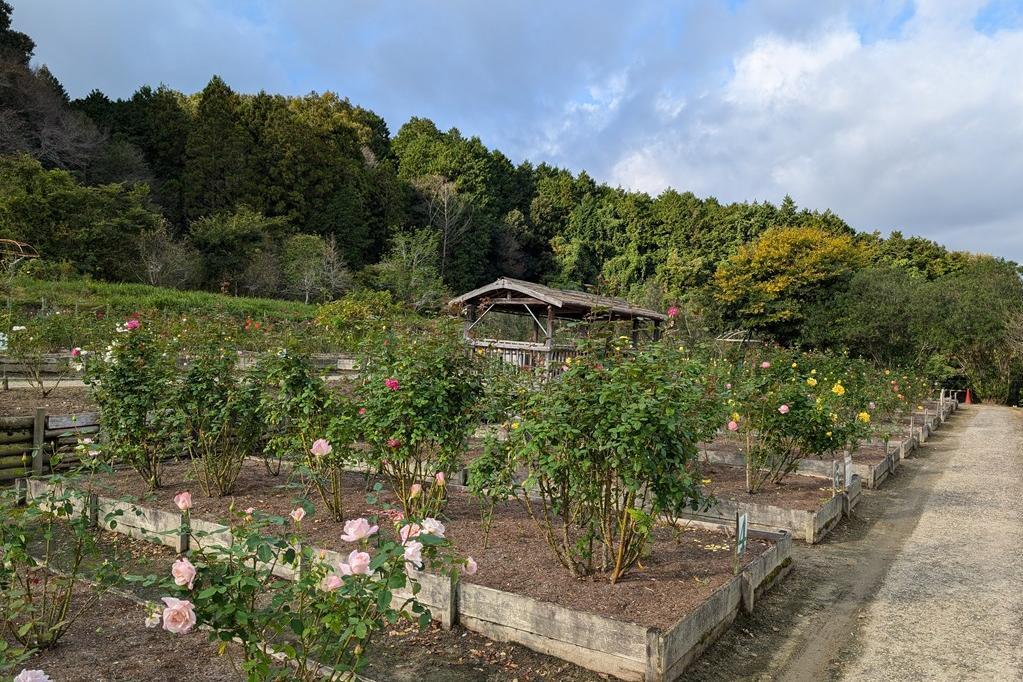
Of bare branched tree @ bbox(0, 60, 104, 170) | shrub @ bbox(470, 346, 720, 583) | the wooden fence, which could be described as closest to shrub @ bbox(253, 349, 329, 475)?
shrub @ bbox(470, 346, 720, 583)

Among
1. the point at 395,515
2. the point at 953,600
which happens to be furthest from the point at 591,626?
the point at 953,600

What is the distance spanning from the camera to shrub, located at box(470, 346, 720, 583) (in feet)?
11.6

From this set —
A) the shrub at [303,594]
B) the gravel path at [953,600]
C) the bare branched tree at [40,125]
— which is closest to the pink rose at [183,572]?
the shrub at [303,594]

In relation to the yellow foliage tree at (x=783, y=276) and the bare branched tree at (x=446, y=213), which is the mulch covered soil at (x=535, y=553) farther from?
the bare branched tree at (x=446, y=213)

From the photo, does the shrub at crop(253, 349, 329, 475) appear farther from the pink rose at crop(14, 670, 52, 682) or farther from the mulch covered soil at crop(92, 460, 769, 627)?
the pink rose at crop(14, 670, 52, 682)

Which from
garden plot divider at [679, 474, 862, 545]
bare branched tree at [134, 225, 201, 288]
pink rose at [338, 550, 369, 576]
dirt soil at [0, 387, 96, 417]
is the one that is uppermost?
bare branched tree at [134, 225, 201, 288]

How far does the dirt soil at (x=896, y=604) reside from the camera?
349cm

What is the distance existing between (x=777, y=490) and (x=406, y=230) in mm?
32799

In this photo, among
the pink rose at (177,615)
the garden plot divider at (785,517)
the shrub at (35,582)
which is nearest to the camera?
the pink rose at (177,615)

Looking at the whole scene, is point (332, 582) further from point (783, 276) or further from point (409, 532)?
point (783, 276)

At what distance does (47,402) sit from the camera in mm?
8977

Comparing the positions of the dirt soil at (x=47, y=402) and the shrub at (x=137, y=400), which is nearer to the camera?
A: the shrub at (x=137, y=400)

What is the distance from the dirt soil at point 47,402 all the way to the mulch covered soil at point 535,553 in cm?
288

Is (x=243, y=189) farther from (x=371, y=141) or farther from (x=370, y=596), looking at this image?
(x=370, y=596)
